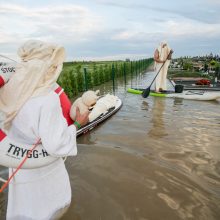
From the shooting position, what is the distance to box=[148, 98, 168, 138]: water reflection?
6.48 metres

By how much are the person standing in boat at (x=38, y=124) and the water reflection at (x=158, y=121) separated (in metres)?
4.35

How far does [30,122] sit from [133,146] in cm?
394

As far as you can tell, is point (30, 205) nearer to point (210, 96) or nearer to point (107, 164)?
point (107, 164)

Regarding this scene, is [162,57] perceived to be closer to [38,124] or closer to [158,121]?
[158,121]

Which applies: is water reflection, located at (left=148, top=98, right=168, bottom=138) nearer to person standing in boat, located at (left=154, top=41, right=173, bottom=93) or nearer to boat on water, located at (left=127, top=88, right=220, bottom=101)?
boat on water, located at (left=127, top=88, right=220, bottom=101)

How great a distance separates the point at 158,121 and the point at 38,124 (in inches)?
238

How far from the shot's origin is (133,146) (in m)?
5.64

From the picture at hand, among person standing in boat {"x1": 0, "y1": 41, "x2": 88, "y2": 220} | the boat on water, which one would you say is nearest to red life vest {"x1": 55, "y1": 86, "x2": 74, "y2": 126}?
person standing in boat {"x1": 0, "y1": 41, "x2": 88, "y2": 220}

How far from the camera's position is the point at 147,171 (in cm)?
450

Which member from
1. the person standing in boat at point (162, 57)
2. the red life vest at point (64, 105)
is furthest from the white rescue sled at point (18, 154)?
the person standing in boat at point (162, 57)

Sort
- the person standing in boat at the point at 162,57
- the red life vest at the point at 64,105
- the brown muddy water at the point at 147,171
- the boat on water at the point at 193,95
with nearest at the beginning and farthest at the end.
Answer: the red life vest at the point at 64,105
the brown muddy water at the point at 147,171
the boat on water at the point at 193,95
the person standing in boat at the point at 162,57

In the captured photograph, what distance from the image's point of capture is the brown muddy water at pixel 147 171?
11.3 feet

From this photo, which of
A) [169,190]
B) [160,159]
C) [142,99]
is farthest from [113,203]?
[142,99]

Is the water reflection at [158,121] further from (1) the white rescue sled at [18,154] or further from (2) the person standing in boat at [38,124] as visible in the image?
(1) the white rescue sled at [18,154]
